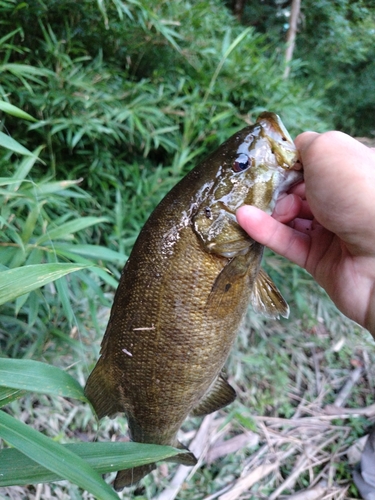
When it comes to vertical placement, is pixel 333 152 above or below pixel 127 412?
above

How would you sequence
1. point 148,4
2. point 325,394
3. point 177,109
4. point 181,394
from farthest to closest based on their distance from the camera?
1. point 325,394
2. point 177,109
3. point 148,4
4. point 181,394

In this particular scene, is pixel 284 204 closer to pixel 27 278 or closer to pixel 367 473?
pixel 27 278

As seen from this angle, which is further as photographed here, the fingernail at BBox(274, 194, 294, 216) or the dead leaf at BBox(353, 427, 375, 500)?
the dead leaf at BBox(353, 427, 375, 500)

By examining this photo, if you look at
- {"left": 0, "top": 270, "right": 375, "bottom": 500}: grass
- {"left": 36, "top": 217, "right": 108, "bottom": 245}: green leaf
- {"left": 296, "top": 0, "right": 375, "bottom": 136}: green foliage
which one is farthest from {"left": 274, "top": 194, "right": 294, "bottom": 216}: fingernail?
{"left": 296, "top": 0, "right": 375, "bottom": 136}: green foliage

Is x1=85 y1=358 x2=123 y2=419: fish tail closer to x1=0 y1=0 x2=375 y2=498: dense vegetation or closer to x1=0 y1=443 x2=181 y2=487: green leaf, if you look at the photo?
x1=0 y1=443 x2=181 y2=487: green leaf

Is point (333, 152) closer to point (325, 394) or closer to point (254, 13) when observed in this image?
point (325, 394)

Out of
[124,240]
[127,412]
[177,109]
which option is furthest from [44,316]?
[177,109]

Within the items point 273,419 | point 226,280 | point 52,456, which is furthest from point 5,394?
point 273,419
